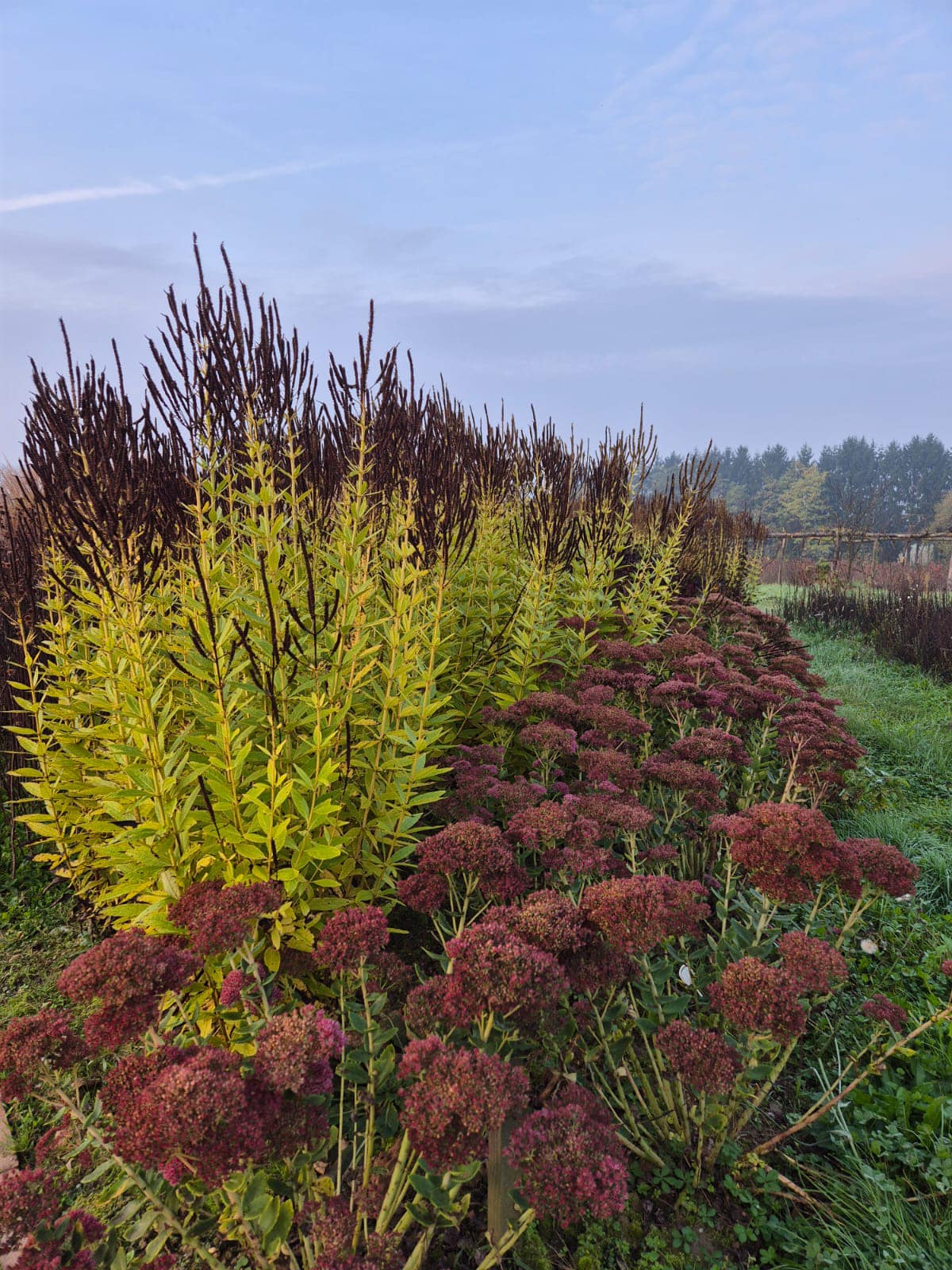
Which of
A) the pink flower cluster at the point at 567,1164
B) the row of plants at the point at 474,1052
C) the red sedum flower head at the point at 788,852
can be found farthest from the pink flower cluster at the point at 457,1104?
the red sedum flower head at the point at 788,852

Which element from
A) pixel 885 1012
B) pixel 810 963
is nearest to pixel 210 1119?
pixel 810 963

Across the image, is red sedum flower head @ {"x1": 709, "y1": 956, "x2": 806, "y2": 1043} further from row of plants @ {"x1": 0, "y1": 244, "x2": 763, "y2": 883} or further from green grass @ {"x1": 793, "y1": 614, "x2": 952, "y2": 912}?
green grass @ {"x1": 793, "y1": 614, "x2": 952, "y2": 912}

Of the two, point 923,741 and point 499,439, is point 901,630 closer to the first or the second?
point 923,741

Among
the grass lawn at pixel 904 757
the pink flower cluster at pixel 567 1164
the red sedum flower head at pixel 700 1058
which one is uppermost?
the pink flower cluster at pixel 567 1164

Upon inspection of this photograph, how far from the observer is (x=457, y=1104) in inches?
48.6

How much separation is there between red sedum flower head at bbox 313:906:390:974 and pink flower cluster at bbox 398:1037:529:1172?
402 mm

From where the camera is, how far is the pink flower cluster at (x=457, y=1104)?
1224mm

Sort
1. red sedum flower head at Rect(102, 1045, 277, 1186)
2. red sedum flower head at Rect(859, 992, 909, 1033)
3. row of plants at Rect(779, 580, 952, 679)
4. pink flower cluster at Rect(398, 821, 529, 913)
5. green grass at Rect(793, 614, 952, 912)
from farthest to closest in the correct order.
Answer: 1. row of plants at Rect(779, 580, 952, 679)
2. green grass at Rect(793, 614, 952, 912)
3. red sedum flower head at Rect(859, 992, 909, 1033)
4. pink flower cluster at Rect(398, 821, 529, 913)
5. red sedum flower head at Rect(102, 1045, 277, 1186)

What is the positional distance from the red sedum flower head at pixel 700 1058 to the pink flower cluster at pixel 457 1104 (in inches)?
24.7

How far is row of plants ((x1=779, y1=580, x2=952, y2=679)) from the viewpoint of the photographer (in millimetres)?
10633

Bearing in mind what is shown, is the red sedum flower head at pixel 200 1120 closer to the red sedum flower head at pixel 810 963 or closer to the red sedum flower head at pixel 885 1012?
the red sedum flower head at pixel 810 963

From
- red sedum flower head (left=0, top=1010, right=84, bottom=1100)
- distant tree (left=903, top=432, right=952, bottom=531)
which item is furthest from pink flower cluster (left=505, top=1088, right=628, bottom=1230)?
distant tree (left=903, top=432, right=952, bottom=531)

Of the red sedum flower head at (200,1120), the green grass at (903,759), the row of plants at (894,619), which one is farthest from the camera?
the row of plants at (894,619)

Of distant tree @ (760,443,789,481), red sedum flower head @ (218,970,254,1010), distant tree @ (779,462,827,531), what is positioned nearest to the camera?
red sedum flower head @ (218,970,254,1010)
